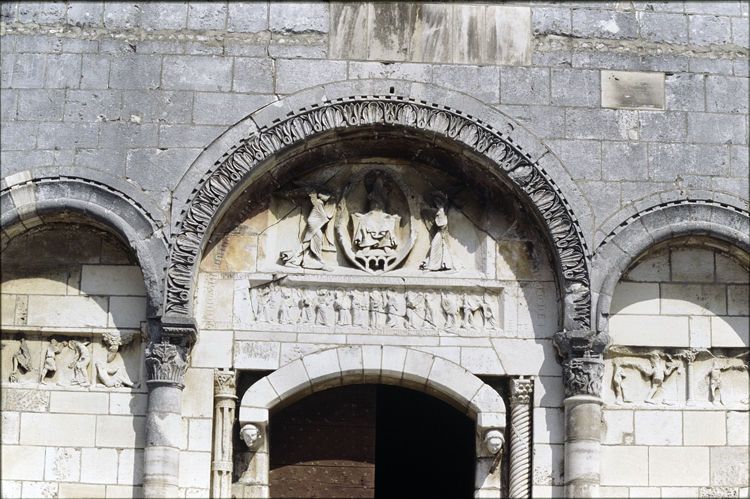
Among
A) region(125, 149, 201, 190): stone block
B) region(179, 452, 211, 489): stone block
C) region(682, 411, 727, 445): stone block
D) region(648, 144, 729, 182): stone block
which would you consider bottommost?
region(179, 452, 211, 489): stone block

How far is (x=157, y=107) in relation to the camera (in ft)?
36.5

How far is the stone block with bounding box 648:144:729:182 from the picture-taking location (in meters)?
11.2

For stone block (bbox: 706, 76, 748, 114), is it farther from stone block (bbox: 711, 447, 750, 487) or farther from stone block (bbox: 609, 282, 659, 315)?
stone block (bbox: 711, 447, 750, 487)

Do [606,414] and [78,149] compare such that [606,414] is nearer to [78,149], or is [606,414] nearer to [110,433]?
[110,433]

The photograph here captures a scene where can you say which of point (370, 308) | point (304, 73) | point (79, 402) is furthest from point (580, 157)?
point (79, 402)

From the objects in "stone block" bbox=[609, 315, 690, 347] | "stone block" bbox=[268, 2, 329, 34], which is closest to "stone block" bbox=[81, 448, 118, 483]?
"stone block" bbox=[268, 2, 329, 34]

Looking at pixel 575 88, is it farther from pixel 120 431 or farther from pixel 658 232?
pixel 120 431

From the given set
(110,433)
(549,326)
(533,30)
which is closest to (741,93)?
(533,30)

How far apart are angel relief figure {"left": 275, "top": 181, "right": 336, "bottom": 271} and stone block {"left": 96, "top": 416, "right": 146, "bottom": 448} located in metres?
2.04

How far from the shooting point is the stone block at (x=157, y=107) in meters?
11.1

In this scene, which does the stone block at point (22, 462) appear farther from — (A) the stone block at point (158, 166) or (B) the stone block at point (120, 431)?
(A) the stone block at point (158, 166)

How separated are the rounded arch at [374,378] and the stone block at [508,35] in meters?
2.93

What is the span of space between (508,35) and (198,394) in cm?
448

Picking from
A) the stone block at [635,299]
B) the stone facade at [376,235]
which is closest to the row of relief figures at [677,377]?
the stone facade at [376,235]
